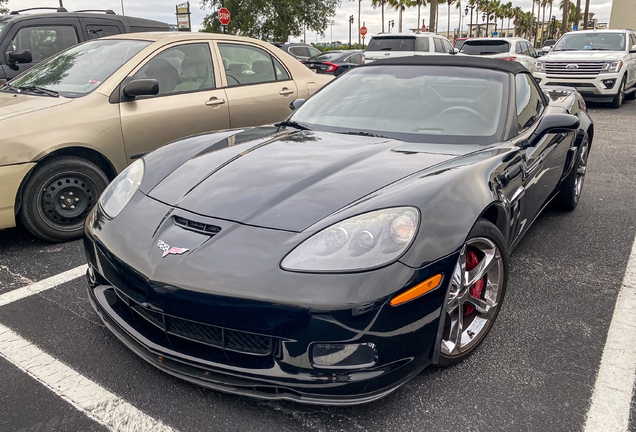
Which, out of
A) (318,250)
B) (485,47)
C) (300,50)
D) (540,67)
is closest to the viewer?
(318,250)

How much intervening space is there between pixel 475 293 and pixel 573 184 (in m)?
2.48

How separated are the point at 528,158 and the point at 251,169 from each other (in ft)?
5.26

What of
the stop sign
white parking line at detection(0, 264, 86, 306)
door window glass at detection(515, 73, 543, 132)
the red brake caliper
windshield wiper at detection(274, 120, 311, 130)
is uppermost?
the stop sign

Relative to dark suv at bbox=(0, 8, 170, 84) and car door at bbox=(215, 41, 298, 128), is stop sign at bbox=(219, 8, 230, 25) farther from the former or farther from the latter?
car door at bbox=(215, 41, 298, 128)

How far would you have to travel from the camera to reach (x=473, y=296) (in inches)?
100

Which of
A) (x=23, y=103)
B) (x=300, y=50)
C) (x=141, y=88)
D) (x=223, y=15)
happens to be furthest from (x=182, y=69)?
(x=300, y=50)

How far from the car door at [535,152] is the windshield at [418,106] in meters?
0.22

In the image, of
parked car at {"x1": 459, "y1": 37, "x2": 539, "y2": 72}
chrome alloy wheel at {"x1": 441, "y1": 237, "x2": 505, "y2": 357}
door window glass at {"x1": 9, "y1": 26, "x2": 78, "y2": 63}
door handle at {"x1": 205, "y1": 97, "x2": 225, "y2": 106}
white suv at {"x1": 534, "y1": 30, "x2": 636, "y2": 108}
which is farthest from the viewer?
parked car at {"x1": 459, "y1": 37, "x2": 539, "y2": 72}

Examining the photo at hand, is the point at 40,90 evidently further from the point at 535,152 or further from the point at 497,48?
the point at 497,48

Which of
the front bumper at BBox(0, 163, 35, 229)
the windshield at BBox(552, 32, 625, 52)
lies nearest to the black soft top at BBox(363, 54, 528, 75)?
the front bumper at BBox(0, 163, 35, 229)

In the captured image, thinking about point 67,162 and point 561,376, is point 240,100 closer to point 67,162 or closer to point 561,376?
point 67,162

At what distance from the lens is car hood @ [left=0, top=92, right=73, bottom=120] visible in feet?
12.4

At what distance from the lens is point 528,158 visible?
308 centimetres

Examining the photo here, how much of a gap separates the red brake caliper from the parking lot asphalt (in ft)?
0.70
